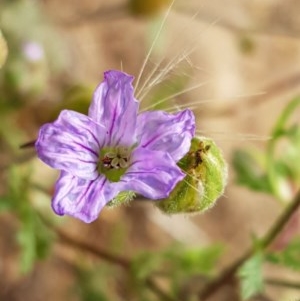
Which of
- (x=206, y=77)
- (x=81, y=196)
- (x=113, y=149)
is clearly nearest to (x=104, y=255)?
(x=113, y=149)

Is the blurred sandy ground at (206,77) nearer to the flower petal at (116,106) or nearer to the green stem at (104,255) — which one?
the green stem at (104,255)

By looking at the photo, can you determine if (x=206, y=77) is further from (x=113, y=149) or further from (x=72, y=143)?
(x=72, y=143)

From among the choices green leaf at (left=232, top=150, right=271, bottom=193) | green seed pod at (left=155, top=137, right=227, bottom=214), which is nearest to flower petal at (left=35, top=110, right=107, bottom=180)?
green seed pod at (left=155, top=137, right=227, bottom=214)

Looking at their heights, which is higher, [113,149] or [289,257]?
[113,149]

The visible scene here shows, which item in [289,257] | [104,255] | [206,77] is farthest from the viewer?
[206,77]

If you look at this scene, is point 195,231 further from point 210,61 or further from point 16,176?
point 16,176

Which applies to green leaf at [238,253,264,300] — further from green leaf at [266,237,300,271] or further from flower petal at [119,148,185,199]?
flower petal at [119,148,185,199]

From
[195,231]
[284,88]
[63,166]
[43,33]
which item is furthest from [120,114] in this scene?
[284,88]
